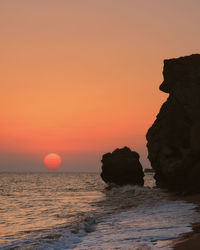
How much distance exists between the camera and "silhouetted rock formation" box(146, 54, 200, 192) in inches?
1330

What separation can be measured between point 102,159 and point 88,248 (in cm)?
5111

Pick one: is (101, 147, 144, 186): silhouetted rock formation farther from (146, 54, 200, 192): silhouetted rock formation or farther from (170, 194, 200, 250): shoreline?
(170, 194, 200, 250): shoreline

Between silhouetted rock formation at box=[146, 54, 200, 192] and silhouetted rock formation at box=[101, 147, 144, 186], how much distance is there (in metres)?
16.2

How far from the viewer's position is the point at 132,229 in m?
13.8

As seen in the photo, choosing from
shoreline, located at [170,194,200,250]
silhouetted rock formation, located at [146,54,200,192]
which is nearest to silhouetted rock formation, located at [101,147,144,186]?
silhouetted rock formation, located at [146,54,200,192]

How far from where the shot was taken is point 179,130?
3775 cm

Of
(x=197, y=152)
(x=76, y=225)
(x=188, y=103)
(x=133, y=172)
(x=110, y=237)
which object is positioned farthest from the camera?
(x=133, y=172)

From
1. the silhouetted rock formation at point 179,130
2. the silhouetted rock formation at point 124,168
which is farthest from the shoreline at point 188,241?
the silhouetted rock formation at point 124,168

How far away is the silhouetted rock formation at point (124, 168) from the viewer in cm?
5822

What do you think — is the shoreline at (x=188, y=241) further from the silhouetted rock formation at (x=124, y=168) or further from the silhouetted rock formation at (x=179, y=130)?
the silhouetted rock formation at (x=124, y=168)

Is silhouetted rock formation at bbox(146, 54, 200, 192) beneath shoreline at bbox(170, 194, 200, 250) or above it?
above

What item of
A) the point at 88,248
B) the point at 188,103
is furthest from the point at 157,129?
the point at 88,248

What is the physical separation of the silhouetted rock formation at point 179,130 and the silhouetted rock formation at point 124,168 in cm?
1624

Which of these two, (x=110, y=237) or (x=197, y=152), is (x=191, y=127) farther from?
(x=110, y=237)
